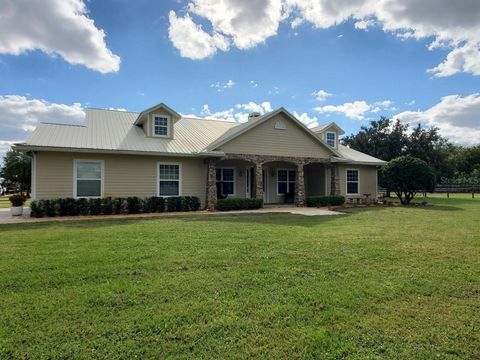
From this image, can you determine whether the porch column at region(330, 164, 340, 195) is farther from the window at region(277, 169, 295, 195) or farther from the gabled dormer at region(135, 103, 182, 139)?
the gabled dormer at region(135, 103, 182, 139)

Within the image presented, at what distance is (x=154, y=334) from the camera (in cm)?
340

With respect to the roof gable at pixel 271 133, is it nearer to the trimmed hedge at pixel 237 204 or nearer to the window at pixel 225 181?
the window at pixel 225 181

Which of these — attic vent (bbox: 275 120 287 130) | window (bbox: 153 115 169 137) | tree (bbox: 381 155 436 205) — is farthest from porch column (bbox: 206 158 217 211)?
tree (bbox: 381 155 436 205)

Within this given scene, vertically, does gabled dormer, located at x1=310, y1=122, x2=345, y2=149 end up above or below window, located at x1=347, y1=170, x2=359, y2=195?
above

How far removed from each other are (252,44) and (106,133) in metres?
9.38

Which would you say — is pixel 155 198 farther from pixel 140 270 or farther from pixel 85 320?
pixel 85 320

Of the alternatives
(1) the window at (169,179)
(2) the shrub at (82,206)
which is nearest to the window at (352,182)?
(1) the window at (169,179)

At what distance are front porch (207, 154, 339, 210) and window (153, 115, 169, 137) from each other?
316cm

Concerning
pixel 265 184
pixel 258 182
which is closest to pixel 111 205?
pixel 258 182

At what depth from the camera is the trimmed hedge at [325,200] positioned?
1900cm

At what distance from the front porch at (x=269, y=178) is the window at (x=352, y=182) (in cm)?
167

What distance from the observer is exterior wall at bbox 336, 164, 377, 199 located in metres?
21.7

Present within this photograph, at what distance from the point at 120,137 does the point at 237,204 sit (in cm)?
698

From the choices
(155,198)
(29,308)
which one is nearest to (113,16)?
(155,198)
